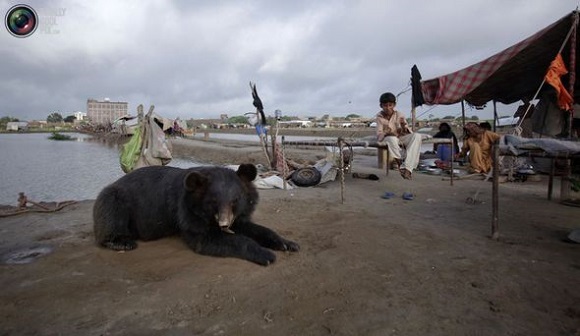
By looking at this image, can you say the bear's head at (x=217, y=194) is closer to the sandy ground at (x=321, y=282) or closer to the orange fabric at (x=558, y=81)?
the sandy ground at (x=321, y=282)

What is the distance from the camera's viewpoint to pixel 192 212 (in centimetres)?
376

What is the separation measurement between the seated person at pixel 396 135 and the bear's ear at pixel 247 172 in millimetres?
5074

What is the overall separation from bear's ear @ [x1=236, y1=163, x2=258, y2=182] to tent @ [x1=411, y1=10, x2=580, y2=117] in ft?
21.6

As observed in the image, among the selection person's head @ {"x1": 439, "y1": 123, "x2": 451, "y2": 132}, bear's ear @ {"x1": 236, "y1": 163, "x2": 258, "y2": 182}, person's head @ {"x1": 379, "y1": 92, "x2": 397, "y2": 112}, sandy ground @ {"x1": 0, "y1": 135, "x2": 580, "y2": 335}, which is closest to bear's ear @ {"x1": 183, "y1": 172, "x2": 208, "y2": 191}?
bear's ear @ {"x1": 236, "y1": 163, "x2": 258, "y2": 182}

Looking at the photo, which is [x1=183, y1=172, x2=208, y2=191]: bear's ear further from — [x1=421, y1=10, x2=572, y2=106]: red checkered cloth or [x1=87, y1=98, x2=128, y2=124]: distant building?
[x1=87, y1=98, x2=128, y2=124]: distant building

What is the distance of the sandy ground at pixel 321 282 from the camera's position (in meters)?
2.44

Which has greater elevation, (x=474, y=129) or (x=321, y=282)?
(x=474, y=129)

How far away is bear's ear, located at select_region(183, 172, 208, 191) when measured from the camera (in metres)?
3.56

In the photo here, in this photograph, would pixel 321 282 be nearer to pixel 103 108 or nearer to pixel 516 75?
pixel 516 75

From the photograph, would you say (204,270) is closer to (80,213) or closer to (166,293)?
(166,293)

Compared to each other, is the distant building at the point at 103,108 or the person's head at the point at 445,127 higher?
the distant building at the point at 103,108

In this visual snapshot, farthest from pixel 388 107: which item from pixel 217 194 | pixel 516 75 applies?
pixel 217 194

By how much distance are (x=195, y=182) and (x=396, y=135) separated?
21.9 feet

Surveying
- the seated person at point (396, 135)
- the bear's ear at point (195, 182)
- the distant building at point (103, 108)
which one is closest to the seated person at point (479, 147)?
the seated person at point (396, 135)
